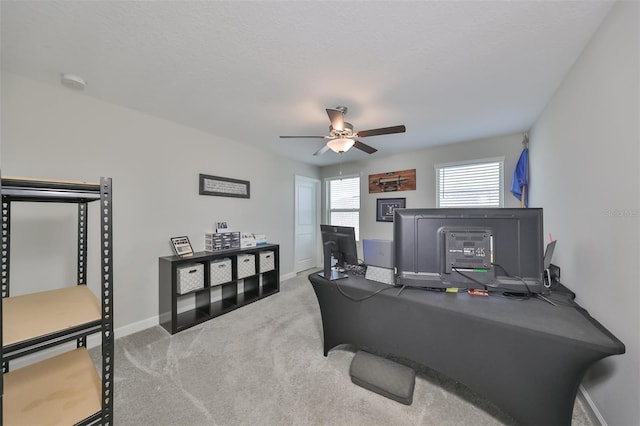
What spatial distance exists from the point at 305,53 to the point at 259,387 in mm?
2535

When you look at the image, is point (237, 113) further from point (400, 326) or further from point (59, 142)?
point (400, 326)

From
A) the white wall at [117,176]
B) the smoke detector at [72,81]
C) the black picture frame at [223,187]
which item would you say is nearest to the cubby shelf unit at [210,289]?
the white wall at [117,176]

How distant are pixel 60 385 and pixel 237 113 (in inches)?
102

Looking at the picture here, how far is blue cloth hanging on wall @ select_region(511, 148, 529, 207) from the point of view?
3280 millimetres

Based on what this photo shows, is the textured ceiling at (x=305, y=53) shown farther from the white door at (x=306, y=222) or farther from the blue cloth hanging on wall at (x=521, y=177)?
the white door at (x=306, y=222)

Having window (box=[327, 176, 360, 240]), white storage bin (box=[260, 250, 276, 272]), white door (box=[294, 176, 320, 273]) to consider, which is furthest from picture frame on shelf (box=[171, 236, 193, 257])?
window (box=[327, 176, 360, 240])

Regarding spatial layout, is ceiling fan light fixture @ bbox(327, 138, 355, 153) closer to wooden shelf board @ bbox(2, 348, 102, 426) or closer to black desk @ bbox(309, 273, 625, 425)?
black desk @ bbox(309, 273, 625, 425)

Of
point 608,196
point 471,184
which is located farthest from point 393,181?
point 608,196

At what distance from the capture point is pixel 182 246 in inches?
119

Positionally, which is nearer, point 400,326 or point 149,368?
point 400,326

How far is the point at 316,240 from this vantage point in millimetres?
5703

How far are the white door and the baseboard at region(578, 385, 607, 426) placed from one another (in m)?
4.09

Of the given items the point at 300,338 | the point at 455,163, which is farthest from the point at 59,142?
the point at 455,163

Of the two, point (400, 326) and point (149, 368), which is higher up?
point (400, 326)
